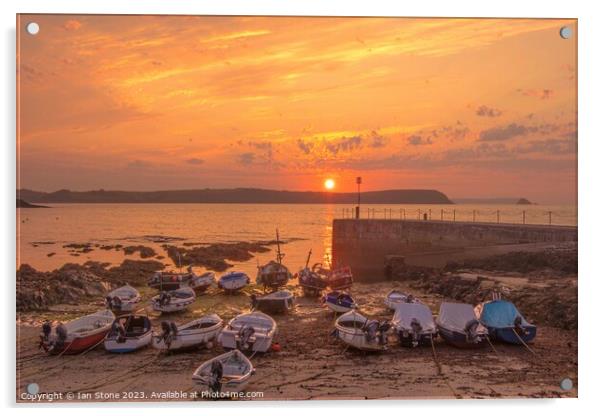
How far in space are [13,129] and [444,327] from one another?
28.9 feet

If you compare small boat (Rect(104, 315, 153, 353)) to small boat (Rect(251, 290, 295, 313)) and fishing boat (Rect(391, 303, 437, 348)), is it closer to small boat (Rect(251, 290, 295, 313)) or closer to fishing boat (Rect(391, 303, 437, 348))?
small boat (Rect(251, 290, 295, 313))

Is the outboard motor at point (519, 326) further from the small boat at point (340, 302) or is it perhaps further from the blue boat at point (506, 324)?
the small boat at point (340, 302)

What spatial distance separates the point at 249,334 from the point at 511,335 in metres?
5.24

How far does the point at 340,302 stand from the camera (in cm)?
1381

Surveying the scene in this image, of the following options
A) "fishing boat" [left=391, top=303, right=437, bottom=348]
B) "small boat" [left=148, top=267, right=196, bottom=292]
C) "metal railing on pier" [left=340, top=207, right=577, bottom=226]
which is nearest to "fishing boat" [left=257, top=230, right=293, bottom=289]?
"small boat" [left=148, top=267, right=196, bottom=292]

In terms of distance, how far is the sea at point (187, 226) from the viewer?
47.4 ft

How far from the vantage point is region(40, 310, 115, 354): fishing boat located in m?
10.2

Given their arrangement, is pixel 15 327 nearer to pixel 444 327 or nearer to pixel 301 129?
pixel 301 129

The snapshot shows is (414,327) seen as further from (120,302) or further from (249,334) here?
(120,302)

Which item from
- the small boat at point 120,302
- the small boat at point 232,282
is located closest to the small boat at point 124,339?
the small boat at point 120,302

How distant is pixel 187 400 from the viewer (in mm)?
8445

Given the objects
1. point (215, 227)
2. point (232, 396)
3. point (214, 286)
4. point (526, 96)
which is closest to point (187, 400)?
point (232, 396)

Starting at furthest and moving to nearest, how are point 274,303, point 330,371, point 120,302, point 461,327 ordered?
point 274,303 → point 120,302 → point 461,327 → point 330,371

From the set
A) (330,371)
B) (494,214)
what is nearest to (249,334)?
(330,371)
